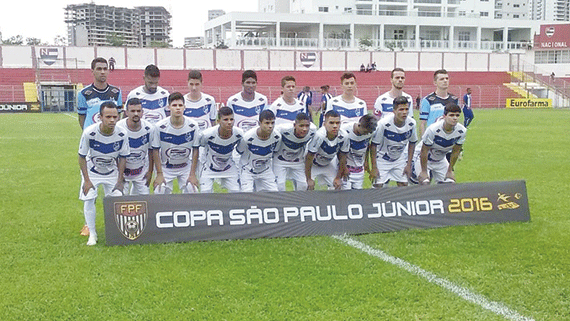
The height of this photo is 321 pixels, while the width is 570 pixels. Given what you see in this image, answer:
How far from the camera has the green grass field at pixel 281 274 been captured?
4531 mm

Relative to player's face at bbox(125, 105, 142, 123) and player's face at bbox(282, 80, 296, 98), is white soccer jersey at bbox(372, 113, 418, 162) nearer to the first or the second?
player's face at bbox(282, 80, 296, 98)

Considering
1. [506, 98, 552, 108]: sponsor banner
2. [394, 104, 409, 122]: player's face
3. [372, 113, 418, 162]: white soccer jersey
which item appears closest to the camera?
[394, 104, 409, 122]: player's face

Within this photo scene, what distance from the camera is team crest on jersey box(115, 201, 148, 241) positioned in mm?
6211

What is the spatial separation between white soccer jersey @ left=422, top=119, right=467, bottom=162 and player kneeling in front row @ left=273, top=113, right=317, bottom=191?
1662 millimetres

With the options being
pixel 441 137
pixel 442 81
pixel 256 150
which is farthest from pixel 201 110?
pixel 442 81

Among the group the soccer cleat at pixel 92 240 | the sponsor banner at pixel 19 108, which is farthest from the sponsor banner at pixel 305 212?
the sponsor banner at pixel 19 108

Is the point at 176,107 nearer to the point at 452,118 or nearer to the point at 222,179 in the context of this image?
the point at 222,179

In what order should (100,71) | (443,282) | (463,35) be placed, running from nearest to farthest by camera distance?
(443,282), (100,71), (463,35)

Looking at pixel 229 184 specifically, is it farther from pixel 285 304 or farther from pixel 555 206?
pixel 555 206

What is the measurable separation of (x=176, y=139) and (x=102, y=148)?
94cm

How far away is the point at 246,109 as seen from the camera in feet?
26.6

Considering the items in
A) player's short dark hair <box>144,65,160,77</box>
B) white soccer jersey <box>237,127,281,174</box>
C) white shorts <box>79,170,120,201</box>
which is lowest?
white shorts <box>79,170,120,201</box>

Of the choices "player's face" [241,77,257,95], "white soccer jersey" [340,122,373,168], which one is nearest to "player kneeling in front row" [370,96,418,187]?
"white soccer jersey" [340,122,373,168]

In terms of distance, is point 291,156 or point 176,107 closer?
point 176,107
